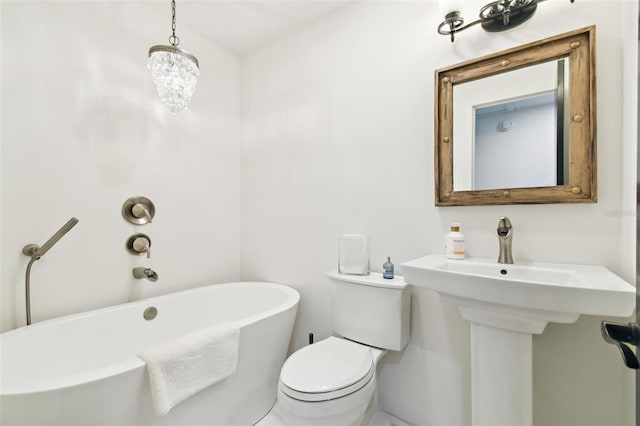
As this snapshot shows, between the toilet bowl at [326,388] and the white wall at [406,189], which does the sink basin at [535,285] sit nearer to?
the white wall at [406,189]

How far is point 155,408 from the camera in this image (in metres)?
1.03

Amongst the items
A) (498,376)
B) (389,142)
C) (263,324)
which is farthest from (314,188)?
(498,376)

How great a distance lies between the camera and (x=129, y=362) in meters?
1.02

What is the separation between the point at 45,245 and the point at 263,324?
44.2 inches

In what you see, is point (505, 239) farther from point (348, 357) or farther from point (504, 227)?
point (348, 357)

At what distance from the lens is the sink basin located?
0.79m

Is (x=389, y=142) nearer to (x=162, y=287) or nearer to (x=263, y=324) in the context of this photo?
(x=263, y=324)

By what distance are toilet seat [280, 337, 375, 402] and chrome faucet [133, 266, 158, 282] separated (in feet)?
3.28

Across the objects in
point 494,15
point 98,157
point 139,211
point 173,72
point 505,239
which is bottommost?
point 505,239

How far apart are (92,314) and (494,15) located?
8.03 ft

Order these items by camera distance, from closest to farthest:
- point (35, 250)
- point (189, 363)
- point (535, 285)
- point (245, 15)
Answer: point (535, 285)
point (189, 363)
point (35, 250)
point (245, 15)

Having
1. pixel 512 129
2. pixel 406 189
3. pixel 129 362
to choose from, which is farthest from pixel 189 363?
pixel 512 129

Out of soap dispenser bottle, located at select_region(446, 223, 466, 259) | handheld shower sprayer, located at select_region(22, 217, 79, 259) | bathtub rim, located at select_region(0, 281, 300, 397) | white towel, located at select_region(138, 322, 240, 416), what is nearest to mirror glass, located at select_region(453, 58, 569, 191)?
soap dispenser bottle, located at select_region(446, 223, 466, 259)

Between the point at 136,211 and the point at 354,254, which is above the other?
the point at 136,211
